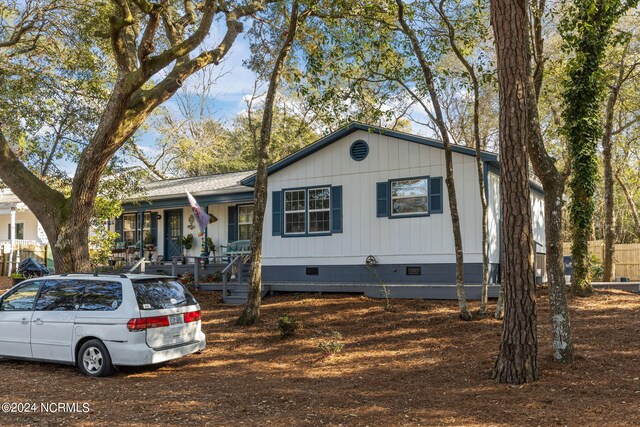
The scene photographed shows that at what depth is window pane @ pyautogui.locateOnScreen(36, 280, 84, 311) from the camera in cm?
827

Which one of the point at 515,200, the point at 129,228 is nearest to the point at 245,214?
the point at 129,228

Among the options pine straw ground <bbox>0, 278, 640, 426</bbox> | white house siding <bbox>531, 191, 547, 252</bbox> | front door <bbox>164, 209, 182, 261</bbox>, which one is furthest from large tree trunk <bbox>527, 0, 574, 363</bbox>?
front door <bbox>164, 209, 182, 261</bbox>

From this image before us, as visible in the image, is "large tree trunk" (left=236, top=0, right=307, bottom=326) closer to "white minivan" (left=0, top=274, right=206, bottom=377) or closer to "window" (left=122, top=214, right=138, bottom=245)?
"white minivan" (left=0, top=274, right=206, bottom=377)

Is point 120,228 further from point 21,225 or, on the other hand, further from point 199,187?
point 21,225

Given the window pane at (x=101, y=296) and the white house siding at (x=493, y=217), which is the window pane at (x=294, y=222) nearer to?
the white house siding at (x=493, y=217)

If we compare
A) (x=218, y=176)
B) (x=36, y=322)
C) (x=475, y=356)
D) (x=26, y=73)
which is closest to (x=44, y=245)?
(x=218, y=176)

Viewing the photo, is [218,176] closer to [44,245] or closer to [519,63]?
[44,245]

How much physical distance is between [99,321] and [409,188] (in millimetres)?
8925

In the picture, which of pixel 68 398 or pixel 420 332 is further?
pixel 420 332

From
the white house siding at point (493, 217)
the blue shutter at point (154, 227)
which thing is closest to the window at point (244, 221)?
the blue shutter at point (154, 227)

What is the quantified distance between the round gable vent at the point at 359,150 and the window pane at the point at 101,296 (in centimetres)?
860

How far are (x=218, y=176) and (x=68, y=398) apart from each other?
16.4 metres

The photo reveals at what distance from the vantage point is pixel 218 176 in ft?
73.3

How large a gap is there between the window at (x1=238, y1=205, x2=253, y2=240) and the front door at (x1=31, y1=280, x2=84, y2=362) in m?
10.6
